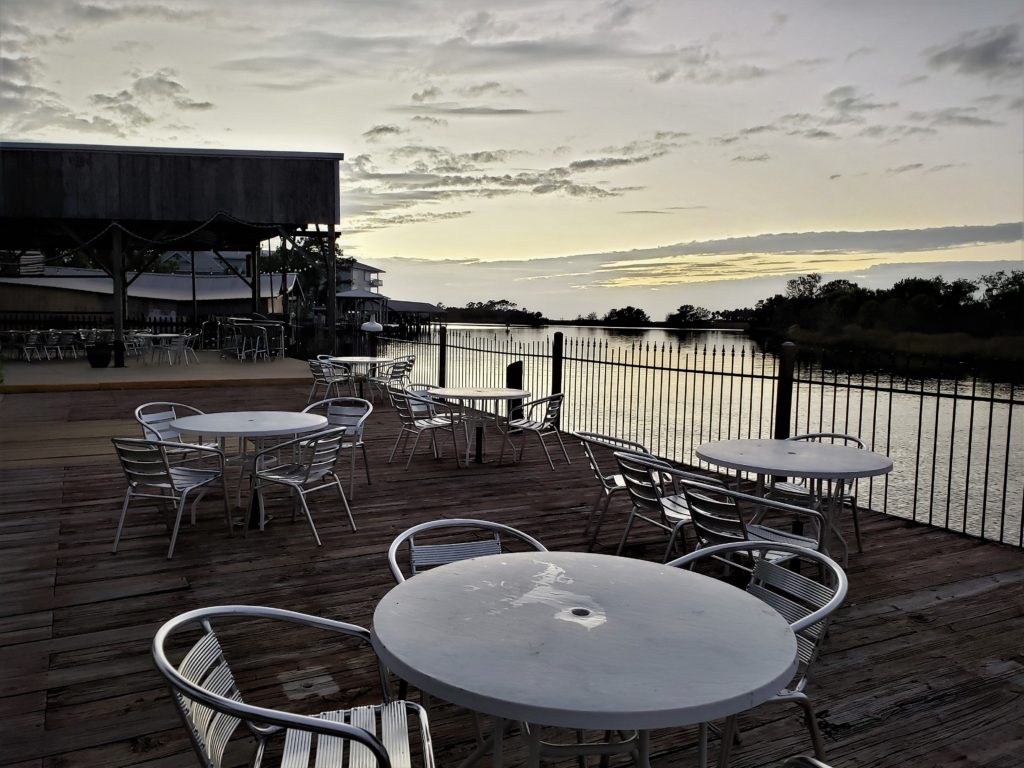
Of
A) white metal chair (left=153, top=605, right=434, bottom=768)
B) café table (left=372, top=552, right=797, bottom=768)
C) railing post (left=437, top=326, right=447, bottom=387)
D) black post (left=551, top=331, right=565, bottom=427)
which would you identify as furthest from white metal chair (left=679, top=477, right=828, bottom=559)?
railing post (left=437, top=326, right=447, bottom=387)

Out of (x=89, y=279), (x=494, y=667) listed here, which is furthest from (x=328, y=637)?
(x=89, y=279)

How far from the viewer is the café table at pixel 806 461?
4043 millimetres

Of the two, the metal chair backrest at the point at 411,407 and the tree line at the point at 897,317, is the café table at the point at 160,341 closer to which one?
the tree line at the point at 897,317

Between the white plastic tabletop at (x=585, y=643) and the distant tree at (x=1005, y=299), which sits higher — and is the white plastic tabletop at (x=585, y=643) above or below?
below

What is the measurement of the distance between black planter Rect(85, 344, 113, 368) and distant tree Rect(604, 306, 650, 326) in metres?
14.2

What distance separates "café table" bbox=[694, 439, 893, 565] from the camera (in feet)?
13.3

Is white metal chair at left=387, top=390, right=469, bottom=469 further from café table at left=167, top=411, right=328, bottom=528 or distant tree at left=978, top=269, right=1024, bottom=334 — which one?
distant tree at left=978, top=269, right=1024, bottom=334

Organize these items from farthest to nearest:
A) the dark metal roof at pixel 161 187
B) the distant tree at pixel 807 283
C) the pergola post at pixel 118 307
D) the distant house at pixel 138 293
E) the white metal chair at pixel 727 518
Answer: the distant tree at pixel 807 283
the distant house at pixel 138 293
the pergola post at pixel 118 307
the dark metal roof at pixel 161 187
the white metal chair at pixel 727 518

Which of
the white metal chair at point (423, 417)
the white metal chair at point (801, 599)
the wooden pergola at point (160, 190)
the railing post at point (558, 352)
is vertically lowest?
the white metal chair at point (423, 417)

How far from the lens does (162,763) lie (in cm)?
254

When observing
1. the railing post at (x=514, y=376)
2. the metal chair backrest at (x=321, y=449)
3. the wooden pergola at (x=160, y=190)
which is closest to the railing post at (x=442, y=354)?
the railing post at (x=514, y=376)

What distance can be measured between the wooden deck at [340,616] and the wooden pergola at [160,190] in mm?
11491

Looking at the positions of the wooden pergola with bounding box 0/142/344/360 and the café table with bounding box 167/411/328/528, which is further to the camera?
the wooden pergola with bounding box 0/142/344/360

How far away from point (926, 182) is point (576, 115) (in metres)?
7.15
